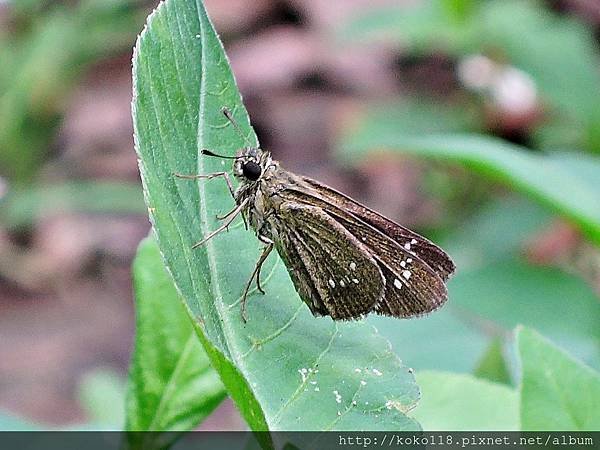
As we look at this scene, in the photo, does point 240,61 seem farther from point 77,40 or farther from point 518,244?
point 518,244

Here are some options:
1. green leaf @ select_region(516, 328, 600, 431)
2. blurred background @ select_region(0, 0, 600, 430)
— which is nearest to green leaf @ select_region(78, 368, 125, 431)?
blurred background @ select_region(0, 0, 600, 430)

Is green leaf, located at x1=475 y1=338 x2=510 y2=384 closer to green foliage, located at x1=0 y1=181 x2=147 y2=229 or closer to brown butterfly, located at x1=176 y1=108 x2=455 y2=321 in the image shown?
brown butterfly, located at x1=176 y1=108 x2=455 y2=321

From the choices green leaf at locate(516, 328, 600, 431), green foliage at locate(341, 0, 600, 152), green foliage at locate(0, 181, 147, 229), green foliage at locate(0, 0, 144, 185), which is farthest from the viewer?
green foliage at locate(0, 0, 144, 185)

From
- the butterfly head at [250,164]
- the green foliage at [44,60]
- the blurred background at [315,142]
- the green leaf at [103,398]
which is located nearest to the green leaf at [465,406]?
the butterfly head at [250,164]

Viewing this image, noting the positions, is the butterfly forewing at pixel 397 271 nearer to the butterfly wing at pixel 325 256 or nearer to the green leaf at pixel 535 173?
the butterfly wing at pixel 325 256

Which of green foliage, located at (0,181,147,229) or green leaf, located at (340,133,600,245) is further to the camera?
green foliage, located at (0,181,147,229)
